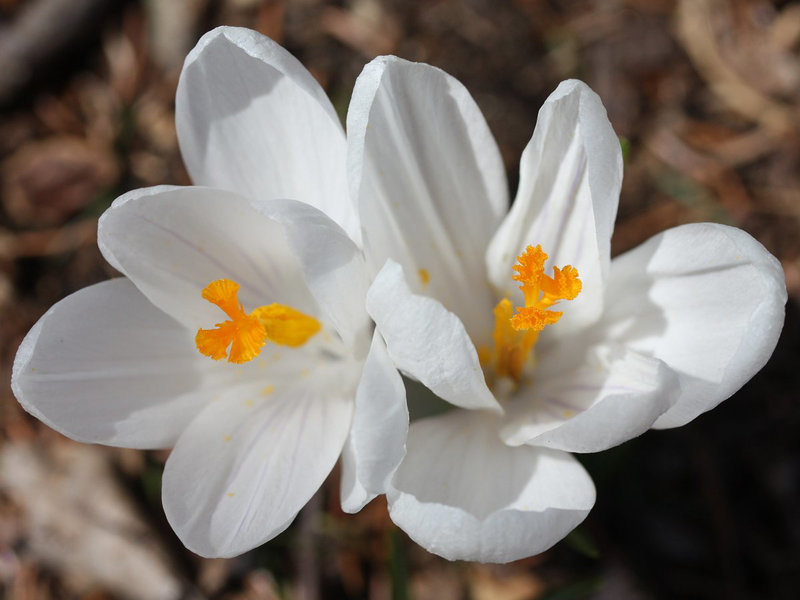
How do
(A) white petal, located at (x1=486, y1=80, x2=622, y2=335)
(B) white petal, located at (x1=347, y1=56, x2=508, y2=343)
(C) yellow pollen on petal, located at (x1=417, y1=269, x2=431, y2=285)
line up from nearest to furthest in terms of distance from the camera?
(A) white petal, located at (x1=486, y1=80, x2=622, y2=335) → (B) white petal, located at (x1=347, y1=56, x2=508, y2=343) → (C) yellow pollen on petal, located at (x1=417, y1=269, x2=431, y2=285)

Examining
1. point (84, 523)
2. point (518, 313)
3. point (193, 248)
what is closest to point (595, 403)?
point (518, 313)

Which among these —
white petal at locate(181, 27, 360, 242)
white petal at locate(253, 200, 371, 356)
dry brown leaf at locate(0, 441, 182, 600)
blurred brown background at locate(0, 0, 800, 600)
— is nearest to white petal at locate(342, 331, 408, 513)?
white petal at locate(253, 200, 371, 356)

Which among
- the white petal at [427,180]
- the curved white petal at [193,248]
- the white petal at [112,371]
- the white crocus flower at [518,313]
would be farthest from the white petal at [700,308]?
the white petal at [112,371]

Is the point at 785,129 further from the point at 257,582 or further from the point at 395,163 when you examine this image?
the point at 257,582

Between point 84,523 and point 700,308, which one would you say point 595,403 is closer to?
point 700,308

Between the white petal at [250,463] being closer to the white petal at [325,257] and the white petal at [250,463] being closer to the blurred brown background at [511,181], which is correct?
the white petal at [325,257]

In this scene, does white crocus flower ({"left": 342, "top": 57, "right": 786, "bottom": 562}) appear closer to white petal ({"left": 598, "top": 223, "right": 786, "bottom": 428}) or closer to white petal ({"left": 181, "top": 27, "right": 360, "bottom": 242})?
white petal ({"left": 598, "top": 223, "right": 786, "bottom": 428})
